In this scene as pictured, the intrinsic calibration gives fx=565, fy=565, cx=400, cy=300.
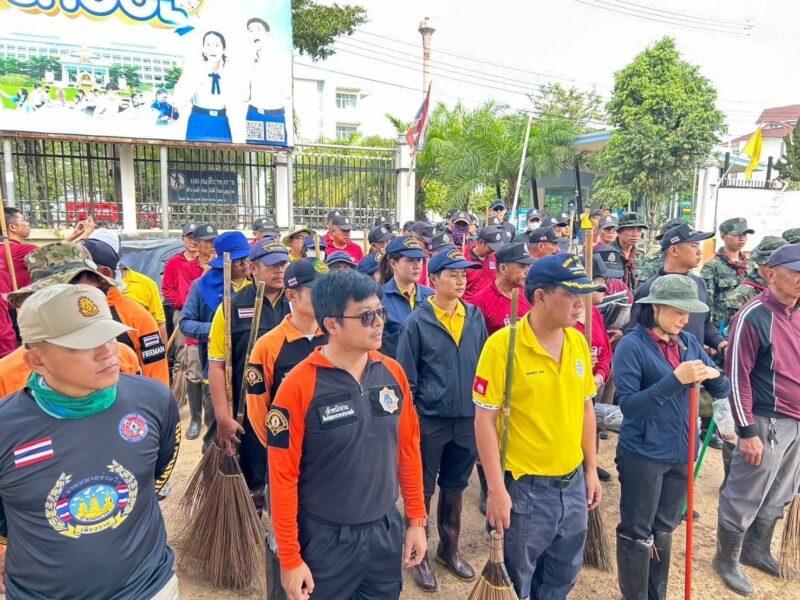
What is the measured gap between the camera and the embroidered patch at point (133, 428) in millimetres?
1848

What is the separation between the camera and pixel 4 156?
458 inches

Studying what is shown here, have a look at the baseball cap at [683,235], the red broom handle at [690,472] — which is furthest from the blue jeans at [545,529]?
the baseball cap at [683,235]

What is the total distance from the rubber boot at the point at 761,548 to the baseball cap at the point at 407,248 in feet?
9.47

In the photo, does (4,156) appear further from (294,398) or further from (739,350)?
(739,350)

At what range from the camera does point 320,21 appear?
1530 centimetres

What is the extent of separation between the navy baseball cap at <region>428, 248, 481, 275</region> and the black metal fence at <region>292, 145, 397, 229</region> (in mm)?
10398

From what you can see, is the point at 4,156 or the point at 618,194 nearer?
the point at 4,156

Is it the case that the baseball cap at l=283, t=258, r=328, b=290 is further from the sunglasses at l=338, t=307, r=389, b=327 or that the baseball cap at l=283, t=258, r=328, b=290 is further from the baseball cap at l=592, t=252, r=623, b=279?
the baseball cap at l=592, t=252, r=623, b=279

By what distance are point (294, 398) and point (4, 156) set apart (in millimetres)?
A: 12724

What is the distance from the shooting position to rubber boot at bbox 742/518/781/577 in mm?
3711

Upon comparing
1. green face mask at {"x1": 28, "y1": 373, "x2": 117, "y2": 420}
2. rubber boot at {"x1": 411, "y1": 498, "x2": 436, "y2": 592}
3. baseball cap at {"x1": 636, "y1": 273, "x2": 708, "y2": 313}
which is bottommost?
rubber boot at {"x1": 411, "y1": 498, "x2": 436, "y2": 592}

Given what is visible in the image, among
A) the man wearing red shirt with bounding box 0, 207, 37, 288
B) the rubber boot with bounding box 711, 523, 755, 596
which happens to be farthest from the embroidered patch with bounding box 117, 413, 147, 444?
the rubber boot with bounding box 711, 523, 755, 596

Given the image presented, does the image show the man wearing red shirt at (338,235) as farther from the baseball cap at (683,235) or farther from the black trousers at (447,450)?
the black trousers at (447,450)

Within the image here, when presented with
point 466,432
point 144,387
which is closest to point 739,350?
point 466,432
